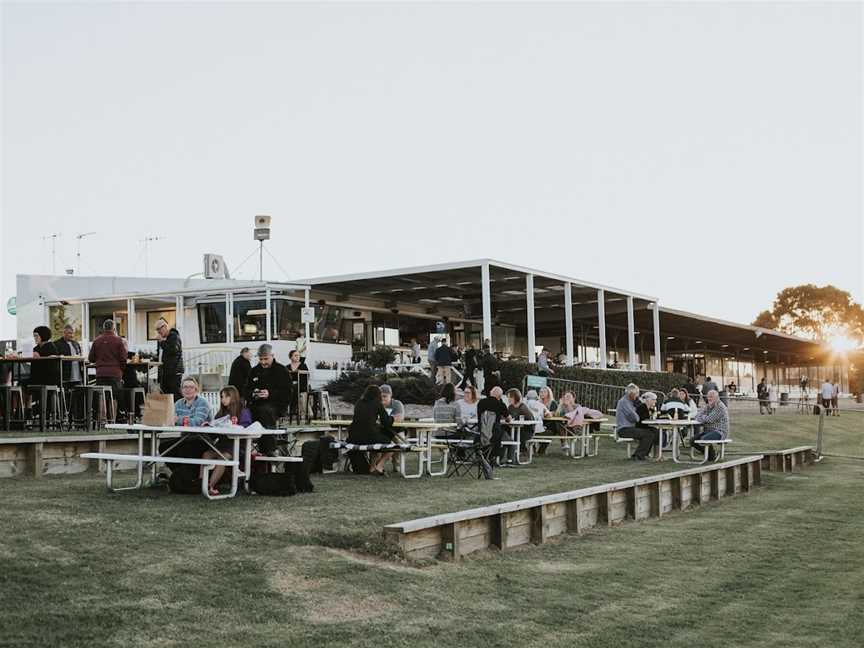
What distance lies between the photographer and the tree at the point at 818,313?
7962 centimetres

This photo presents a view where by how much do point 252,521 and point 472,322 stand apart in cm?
2843

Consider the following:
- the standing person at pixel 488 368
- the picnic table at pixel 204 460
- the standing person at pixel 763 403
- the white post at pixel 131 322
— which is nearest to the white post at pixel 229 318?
the white post at pixel 131 322

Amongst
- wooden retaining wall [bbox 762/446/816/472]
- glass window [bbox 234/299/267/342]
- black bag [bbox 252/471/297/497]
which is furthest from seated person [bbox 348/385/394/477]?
glass window [bbox 234/299/267/342]

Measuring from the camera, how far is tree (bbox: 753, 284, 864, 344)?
79.6m

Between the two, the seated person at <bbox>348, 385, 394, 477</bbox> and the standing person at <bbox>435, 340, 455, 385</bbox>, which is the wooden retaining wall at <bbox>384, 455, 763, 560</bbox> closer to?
the seated person at <bbox>348, 385, 394, 477</bbox>

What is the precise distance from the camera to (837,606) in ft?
23.3

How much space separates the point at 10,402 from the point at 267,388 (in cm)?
422

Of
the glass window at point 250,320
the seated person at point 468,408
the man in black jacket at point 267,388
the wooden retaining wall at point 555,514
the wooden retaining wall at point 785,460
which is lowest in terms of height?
the wooden retaining wall at point 785,460

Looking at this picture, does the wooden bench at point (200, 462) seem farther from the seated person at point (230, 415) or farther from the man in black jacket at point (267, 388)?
the man in black jacket at point (267, 388)

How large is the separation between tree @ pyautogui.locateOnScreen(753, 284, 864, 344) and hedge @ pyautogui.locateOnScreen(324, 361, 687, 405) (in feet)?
179

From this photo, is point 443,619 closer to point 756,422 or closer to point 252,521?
point 252,521

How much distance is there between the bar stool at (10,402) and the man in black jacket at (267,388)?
3581 millimetres

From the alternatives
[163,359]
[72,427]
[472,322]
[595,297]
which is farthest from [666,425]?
[472,322]

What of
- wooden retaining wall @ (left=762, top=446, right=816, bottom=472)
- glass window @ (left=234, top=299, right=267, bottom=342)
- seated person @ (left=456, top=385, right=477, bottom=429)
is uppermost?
glass window @ (left=234, top=299, right=267, bottom=342)
